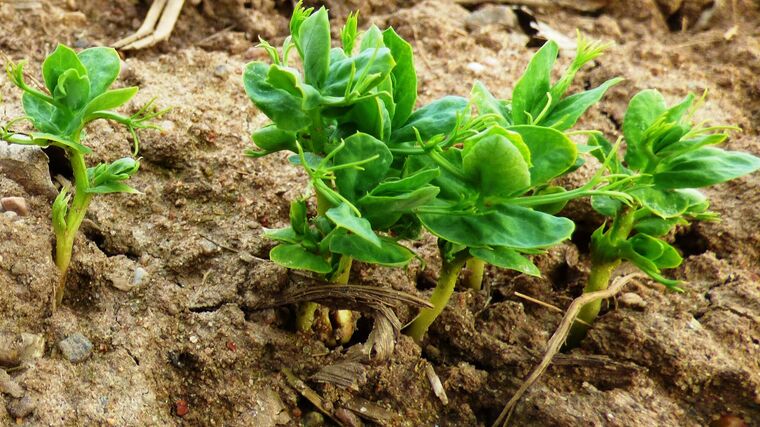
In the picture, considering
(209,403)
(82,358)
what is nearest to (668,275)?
(209,403)

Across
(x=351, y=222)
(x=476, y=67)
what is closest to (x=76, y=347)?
(x=351, y=222)

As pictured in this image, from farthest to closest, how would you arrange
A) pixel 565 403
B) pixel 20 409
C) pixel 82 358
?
pixel 565 403
pixel 82 358
pixel 20 409

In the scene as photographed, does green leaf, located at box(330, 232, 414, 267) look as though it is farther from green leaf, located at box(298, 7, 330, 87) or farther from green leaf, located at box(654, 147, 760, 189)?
green leaf, located at box(654, 147, 760, 189)

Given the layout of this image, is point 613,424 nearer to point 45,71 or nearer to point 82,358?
point 82,358

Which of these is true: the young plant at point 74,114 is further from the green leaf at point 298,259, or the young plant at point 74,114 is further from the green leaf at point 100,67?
the green leaf at point 298,259

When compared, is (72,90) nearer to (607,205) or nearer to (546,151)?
(546,151)

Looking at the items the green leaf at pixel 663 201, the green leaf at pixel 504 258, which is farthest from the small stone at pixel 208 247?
the green leaf at pixel 663 201
